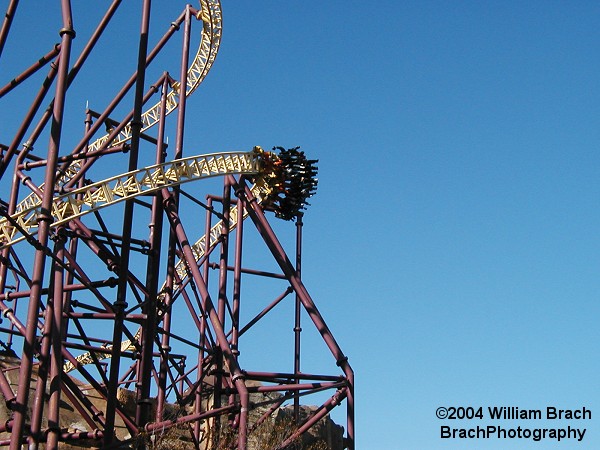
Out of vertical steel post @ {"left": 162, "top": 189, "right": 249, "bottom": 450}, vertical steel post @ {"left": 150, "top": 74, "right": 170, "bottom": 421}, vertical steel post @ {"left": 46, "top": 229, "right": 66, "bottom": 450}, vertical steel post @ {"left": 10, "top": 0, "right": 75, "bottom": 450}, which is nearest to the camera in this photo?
vertical steel post @ {"left": 10, "top": 0, "right": 75, "bottom": 450}

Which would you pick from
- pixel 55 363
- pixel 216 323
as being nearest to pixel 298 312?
pixel 216 323

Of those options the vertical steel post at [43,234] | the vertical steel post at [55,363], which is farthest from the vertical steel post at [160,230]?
the vertical steel post at [43,234]

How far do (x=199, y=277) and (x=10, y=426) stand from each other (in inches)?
155

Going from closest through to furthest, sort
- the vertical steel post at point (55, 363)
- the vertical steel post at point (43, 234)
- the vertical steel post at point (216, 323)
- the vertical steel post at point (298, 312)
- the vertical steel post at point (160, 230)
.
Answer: the vertical steel post at point (43, 234) < the vertical steel post at point (55, 363) < the vertical steel post at point (216, 323) < the vertical steel post at point (160, 230) < the vertical steel post at point (298, 312)

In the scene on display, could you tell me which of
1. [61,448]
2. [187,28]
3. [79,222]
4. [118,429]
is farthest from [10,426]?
[187,28]

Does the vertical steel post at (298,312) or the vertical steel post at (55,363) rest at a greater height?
the vertical steel post at (298,312)

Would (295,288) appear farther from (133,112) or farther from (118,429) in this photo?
(118,429)

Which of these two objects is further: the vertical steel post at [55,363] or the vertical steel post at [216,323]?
the vertical steel post at [216,323]

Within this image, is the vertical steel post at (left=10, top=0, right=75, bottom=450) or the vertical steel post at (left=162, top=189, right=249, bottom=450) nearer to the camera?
the vertical steel post at (left=10, top=0, right=75, bottom=450)

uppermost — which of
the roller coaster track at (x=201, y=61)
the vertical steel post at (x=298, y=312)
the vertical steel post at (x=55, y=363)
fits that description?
the roller coaster track at (x=201, y=61)

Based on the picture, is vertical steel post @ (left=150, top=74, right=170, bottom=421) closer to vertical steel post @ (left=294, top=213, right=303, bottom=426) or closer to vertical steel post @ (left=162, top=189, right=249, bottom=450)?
vertical steel post @ (left=162, top=189, right=249, bottom=450)

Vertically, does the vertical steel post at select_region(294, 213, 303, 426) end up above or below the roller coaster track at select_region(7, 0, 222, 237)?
below

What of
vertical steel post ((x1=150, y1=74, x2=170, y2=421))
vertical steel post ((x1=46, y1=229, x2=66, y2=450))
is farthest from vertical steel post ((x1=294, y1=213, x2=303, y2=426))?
vertical steel post ((x1=46, y1=229, x2=66, y2=450))

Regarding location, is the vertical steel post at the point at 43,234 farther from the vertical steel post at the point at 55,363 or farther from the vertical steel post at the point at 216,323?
the vertical steel post at the point at 216,323
